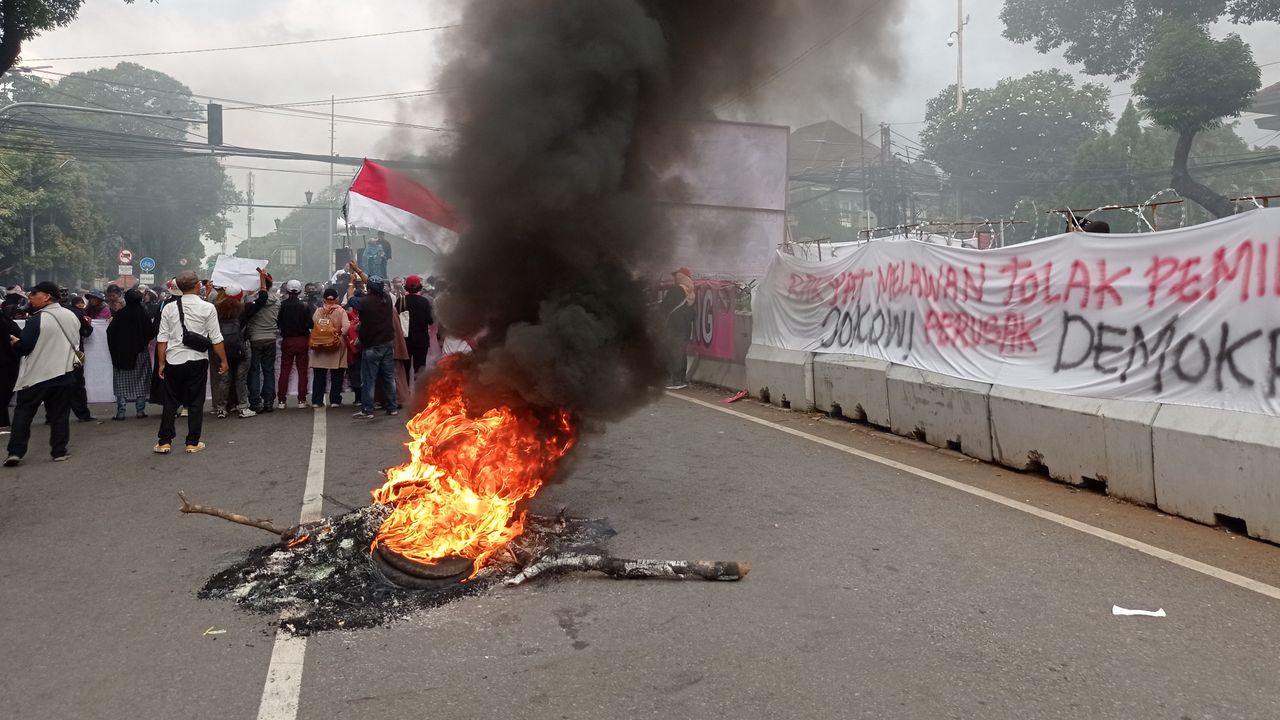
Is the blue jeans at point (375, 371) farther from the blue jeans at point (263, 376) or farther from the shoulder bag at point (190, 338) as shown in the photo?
the shoulder bag at point (190, 338)

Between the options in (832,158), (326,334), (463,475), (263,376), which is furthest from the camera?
(832,158)

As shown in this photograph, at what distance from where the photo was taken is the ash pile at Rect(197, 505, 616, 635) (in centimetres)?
397

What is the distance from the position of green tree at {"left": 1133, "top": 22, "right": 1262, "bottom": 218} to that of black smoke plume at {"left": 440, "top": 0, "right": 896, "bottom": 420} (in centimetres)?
2479

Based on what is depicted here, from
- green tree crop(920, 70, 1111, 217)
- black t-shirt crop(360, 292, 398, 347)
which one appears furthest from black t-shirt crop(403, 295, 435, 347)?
green tree crop(920, 70, 1111, 217)

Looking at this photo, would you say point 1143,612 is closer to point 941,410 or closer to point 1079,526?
point 1079,526

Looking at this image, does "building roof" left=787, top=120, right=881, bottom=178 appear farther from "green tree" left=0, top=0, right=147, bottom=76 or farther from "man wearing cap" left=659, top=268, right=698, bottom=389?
"green tree" left=0, top=0, right=147, bottom=76

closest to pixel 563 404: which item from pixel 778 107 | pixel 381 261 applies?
pixel 778 107

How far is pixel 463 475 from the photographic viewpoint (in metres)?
4.82

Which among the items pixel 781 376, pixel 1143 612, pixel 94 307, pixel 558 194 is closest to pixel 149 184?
pixel 94 307

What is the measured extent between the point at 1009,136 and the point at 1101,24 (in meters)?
6.03

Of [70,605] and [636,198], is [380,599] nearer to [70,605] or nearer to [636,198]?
[70,605]

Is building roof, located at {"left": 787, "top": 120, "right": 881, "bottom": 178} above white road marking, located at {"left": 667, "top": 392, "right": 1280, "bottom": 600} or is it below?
above

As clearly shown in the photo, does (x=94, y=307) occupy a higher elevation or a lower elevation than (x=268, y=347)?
higher

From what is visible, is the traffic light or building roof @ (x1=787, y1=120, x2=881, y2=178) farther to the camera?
building roof @ (x1=787, y1=120, x2=881, y2=178)
